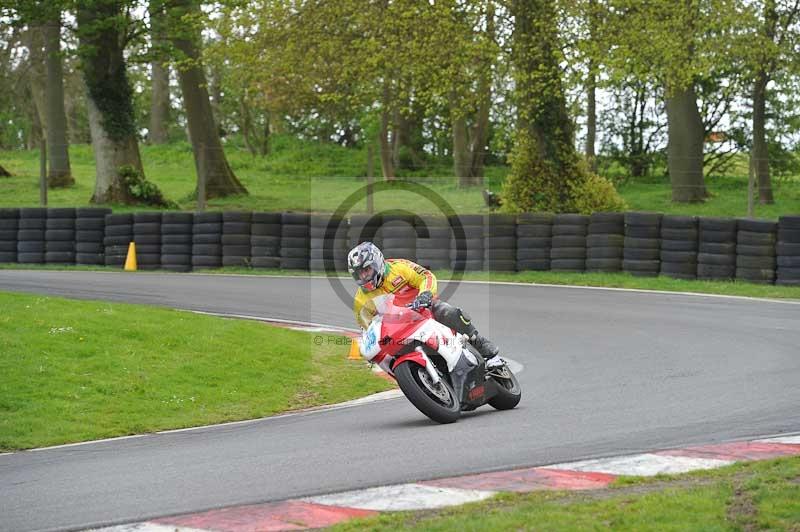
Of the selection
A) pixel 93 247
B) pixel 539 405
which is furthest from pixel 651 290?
pixel 93 247

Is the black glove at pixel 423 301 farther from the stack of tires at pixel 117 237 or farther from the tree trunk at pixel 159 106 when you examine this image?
the tree trunk at pixel 159 106

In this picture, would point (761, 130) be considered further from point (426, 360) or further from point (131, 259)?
point (426, 360)

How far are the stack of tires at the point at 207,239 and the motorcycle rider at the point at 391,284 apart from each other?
575 inches

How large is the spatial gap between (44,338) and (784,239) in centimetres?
1243

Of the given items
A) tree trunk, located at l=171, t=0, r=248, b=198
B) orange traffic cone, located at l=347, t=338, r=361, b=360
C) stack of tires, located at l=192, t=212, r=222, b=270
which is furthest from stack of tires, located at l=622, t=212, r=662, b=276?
tree trunk, located at l=171, t=0, r=248, b=198

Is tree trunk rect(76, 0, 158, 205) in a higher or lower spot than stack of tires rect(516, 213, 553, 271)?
higher

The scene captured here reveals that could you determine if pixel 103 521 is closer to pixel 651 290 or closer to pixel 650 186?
pixel 651 290

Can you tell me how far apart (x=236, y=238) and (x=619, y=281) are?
7861mm

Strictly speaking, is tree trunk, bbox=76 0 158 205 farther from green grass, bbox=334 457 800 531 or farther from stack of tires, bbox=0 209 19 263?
green grass, bbox=334 457 800 531

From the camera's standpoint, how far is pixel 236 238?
925 inches

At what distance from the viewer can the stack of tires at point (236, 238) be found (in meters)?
23.4

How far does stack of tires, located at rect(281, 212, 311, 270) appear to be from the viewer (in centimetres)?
2283

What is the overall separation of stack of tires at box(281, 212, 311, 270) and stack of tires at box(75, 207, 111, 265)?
406 centimetres

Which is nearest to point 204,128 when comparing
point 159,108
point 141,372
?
point 159,108
